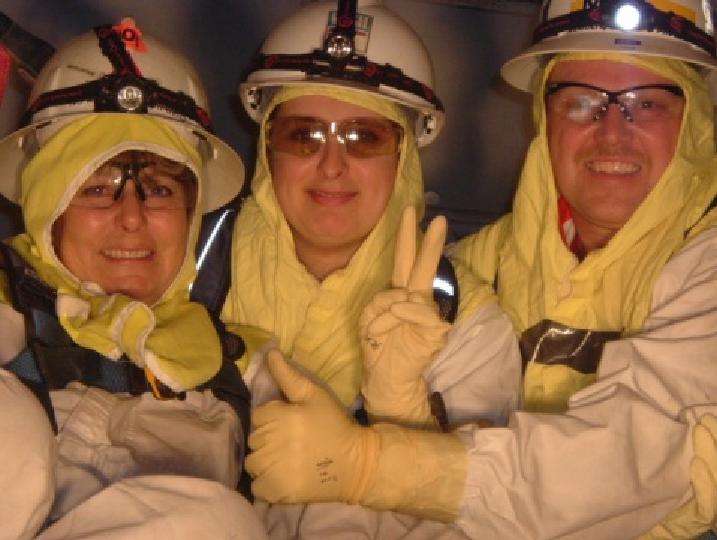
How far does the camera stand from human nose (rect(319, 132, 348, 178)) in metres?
2.88

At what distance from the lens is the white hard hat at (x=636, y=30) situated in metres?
2.94

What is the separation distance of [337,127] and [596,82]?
0.68 meters

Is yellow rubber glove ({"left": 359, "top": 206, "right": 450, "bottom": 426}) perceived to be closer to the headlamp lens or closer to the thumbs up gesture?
the thumbs up gesture

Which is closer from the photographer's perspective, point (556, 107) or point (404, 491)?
point (404, 491)

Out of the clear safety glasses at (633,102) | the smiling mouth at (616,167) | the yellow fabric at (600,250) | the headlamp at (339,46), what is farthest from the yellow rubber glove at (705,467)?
the headlamp at (339,46)

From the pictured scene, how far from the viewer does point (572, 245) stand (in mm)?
3057

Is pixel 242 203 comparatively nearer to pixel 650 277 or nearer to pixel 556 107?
pixel 556 107

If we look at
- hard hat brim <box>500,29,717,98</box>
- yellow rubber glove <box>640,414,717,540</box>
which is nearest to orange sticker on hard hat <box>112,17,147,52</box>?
hard hat brim <box>500,29,717,98</box>

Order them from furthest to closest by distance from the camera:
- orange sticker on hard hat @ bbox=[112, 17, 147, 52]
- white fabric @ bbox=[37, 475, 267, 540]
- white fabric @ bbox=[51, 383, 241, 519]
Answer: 1. orange sticker on hard hat @ bbox=[112, 17, 147, 52]
2. white fabric @ bbox=[51, 383, 241, 519]
3. white fabric @ bbox=[37, 475, 267, 540]

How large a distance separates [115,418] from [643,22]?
65.2 inches

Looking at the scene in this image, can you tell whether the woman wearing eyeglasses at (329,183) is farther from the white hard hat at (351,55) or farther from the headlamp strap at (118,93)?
the headlamp strap at (118,93)

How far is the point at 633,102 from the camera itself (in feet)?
9.57

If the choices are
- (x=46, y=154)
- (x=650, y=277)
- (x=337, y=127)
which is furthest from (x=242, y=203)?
(x=650, y=277)

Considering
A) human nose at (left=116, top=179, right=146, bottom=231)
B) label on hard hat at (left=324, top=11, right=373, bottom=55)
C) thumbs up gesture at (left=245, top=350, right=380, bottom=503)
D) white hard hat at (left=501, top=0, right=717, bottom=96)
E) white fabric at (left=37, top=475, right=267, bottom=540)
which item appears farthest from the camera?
label on hard hat at (left=324, top=11, right=373, bottom=55)
